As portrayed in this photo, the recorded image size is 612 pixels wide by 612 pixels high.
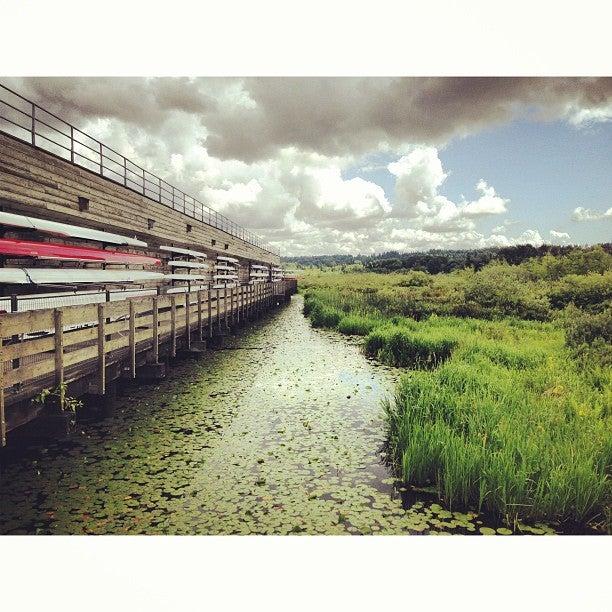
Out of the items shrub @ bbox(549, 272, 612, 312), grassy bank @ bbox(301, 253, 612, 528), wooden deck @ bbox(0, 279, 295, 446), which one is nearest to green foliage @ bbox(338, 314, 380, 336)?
grassy bank @ bbox(301, 253, 612, 528)

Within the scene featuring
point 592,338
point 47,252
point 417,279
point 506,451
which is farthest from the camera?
point 417,279

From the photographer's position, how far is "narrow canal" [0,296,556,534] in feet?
12.4

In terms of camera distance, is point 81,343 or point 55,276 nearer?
point 55,276

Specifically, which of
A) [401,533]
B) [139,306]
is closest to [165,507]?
[401,533]

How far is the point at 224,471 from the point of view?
471 cm

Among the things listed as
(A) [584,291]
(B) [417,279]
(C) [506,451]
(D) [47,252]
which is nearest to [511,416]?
(C) [506,451]

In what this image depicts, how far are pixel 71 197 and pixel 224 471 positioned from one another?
6766mm

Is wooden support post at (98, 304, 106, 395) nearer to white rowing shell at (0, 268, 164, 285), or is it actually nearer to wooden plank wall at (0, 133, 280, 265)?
white rowing shell at (0, 268, 164, 285)

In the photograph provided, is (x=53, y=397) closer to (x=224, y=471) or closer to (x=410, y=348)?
(x=224, y=471)

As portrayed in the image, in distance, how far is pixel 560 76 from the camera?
4.95 metres

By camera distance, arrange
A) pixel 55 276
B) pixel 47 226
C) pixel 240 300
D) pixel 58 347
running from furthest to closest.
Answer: pixel 240 300 → pixel 47 226 → pixel 55 276 → pixel 58 347
